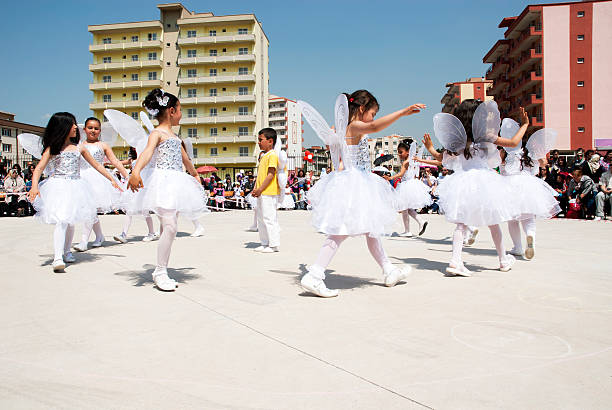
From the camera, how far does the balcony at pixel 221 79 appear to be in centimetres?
5894

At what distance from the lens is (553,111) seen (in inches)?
1844

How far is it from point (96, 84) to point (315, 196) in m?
66.9

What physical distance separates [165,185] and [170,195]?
129 millimetres

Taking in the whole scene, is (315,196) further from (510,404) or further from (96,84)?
(96,84)

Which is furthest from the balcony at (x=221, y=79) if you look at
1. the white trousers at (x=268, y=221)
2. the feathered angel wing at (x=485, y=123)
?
the feathered angel wing at (x=485, y=123)

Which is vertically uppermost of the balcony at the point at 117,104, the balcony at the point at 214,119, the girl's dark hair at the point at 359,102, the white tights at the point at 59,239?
the balcony at the point at 117,104

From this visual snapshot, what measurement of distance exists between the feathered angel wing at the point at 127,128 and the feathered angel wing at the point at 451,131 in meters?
3.58

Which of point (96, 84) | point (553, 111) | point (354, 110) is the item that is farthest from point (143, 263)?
point (96, 84)

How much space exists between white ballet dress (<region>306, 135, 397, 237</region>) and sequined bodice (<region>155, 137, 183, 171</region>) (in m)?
1.50

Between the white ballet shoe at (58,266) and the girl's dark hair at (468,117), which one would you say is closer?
the girl's dark hair at (468,117)

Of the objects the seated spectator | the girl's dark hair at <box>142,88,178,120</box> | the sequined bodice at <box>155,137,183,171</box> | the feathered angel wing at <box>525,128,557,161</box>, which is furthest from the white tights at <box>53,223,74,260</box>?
the seated spectator

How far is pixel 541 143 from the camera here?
6.69m

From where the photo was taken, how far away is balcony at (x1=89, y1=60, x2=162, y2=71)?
60.4 metres

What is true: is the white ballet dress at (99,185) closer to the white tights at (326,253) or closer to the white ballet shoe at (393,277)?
the white tights at (326,253)
